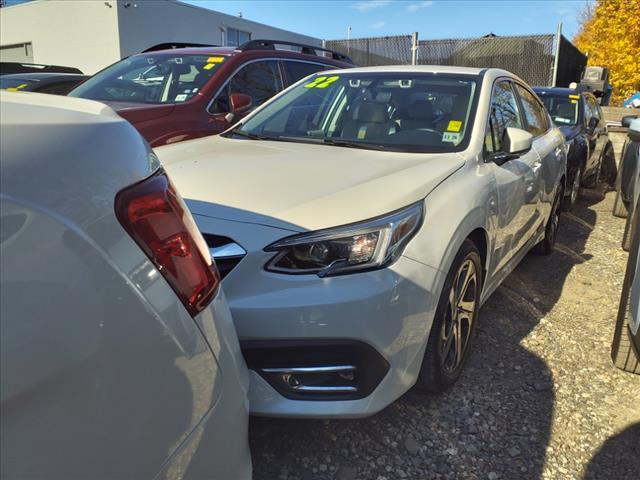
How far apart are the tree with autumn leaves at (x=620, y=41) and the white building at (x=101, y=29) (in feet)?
48.0

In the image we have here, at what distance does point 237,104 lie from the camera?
458 cm

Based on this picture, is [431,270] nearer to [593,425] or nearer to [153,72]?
[593,425]

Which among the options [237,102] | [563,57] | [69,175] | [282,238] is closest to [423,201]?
[282,238]

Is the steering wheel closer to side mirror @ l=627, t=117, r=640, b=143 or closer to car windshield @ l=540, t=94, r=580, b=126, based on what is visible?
side mirror @ l=627, t=117, r=640, b=143

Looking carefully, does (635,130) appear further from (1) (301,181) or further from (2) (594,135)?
(2) (594,135)

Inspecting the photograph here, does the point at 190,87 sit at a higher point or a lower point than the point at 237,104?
higher

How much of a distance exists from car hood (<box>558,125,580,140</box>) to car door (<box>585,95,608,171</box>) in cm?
45

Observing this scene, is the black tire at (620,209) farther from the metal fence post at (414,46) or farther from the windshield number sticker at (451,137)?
the metal fence post at (414,46)

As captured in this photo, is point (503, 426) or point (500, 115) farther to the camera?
point (500, 115)

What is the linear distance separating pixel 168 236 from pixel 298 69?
493 centimetres

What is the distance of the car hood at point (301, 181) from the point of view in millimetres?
2148

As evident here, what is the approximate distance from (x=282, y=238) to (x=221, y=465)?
3.03 feet

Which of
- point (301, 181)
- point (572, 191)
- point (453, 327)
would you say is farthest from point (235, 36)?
point (453, 327)

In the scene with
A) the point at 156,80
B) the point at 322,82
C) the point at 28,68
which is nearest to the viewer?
the point at 322,82
